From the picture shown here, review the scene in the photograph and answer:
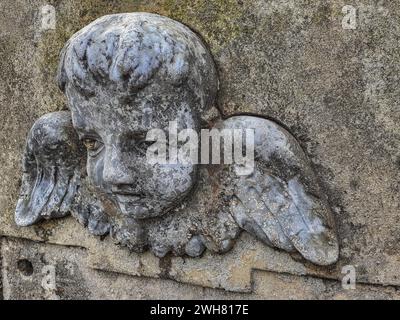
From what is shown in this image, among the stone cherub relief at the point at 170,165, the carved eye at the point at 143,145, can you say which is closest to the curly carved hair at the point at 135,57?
the stone cherub relief at the point at 170,165

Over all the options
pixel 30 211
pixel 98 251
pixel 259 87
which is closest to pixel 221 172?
pixel 259 87

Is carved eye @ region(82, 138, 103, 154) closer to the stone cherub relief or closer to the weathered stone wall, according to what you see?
the stone cherub relief

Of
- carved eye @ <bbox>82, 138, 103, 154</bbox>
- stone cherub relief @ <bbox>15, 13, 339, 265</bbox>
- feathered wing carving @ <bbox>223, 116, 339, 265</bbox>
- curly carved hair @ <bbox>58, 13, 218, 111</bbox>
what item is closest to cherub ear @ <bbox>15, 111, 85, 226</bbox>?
stone cherub relief @ <bbox>15, 13, 339, 265</bbox>

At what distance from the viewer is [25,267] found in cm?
185

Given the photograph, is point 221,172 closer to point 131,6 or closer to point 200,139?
point 200,139

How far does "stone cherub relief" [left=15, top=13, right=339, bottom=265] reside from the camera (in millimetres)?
1280

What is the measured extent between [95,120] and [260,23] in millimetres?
411

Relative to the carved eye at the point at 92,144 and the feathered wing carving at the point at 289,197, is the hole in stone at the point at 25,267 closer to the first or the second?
the carved eye at the point at 92,144

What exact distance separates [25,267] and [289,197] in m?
0.89

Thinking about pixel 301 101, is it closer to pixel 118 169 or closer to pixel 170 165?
pixel 170 165

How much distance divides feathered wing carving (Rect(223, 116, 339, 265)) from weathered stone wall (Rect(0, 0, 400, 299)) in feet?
0.11

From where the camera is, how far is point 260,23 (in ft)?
4.39

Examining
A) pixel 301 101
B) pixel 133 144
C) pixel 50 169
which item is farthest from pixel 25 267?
pixel 301 101

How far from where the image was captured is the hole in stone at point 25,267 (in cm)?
184
